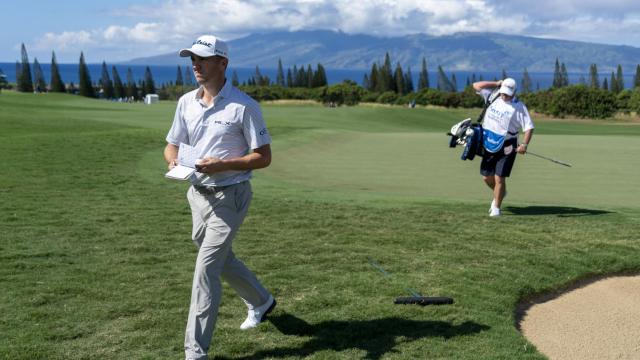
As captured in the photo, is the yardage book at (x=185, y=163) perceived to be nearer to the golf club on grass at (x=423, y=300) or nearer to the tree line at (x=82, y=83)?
the golf club on grass at (x=423, y=300)

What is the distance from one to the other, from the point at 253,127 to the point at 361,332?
2.13 meters

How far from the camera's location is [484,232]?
1018 cm

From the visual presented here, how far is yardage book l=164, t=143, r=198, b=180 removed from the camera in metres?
5.36

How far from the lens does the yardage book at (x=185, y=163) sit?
17.6 feet

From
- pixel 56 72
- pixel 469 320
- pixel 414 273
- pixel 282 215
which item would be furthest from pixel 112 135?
pixel 56 72

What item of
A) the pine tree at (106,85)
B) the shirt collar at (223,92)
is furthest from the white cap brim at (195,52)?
the pine tree at (106,85)

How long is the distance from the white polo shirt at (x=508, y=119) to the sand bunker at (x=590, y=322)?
3762 millimetres

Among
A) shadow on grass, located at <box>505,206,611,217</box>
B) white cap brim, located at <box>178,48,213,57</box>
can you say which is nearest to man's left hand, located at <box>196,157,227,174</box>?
white cap brim, located at <box>178,48,213,57</box>

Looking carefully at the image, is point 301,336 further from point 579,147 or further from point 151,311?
point 579,147

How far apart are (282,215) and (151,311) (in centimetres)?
488

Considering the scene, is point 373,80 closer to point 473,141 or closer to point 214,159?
point 473,141

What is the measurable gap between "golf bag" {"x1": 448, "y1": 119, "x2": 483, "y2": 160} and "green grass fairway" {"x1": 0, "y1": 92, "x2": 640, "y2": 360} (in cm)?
107

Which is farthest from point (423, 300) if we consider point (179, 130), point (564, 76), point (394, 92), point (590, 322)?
point (564, 76)

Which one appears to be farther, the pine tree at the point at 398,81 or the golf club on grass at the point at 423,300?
the pine tree at the point at 398,81
